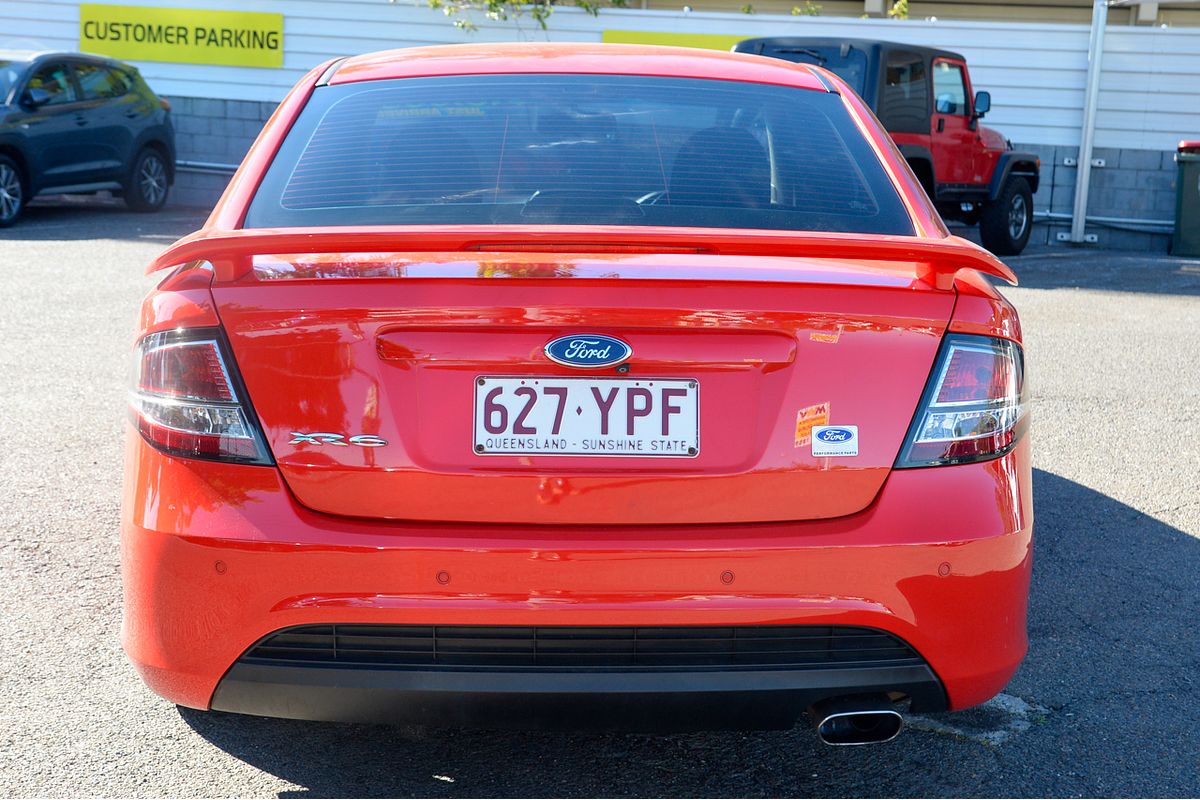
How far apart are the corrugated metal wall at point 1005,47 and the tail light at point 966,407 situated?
14599 millimetres

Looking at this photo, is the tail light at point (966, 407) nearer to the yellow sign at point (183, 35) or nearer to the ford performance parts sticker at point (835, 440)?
the ford performance parts sticker at point (835, 440)

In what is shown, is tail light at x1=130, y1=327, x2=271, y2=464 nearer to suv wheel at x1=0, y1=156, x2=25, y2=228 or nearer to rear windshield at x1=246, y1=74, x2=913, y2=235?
rear windshield at x1=246, y1=74, x2=913, y2=235

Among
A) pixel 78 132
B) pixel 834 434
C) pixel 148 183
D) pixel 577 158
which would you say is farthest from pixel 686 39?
pixel 834 434

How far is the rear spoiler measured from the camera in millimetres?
2439

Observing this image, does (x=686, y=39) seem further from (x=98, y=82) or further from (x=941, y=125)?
(x=98, y=82)

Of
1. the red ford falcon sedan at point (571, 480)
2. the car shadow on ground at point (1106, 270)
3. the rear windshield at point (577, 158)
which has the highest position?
the rear windshield at point (577, 158)

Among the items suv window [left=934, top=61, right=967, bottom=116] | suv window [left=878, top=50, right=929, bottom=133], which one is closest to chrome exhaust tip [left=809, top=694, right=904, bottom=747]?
suv window [left=878, top=50, right=929, bottom=133]

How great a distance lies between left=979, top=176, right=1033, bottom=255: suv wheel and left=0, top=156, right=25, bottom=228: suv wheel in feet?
33.6

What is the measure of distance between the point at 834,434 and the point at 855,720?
0.57m

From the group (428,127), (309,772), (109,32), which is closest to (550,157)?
(428,127)

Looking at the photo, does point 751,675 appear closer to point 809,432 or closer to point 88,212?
point 809,432

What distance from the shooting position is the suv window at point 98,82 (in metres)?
14.7

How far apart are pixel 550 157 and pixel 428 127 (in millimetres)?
322

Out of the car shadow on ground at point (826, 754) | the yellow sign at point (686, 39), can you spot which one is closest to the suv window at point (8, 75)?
the yellow sign at point (686, 39)
